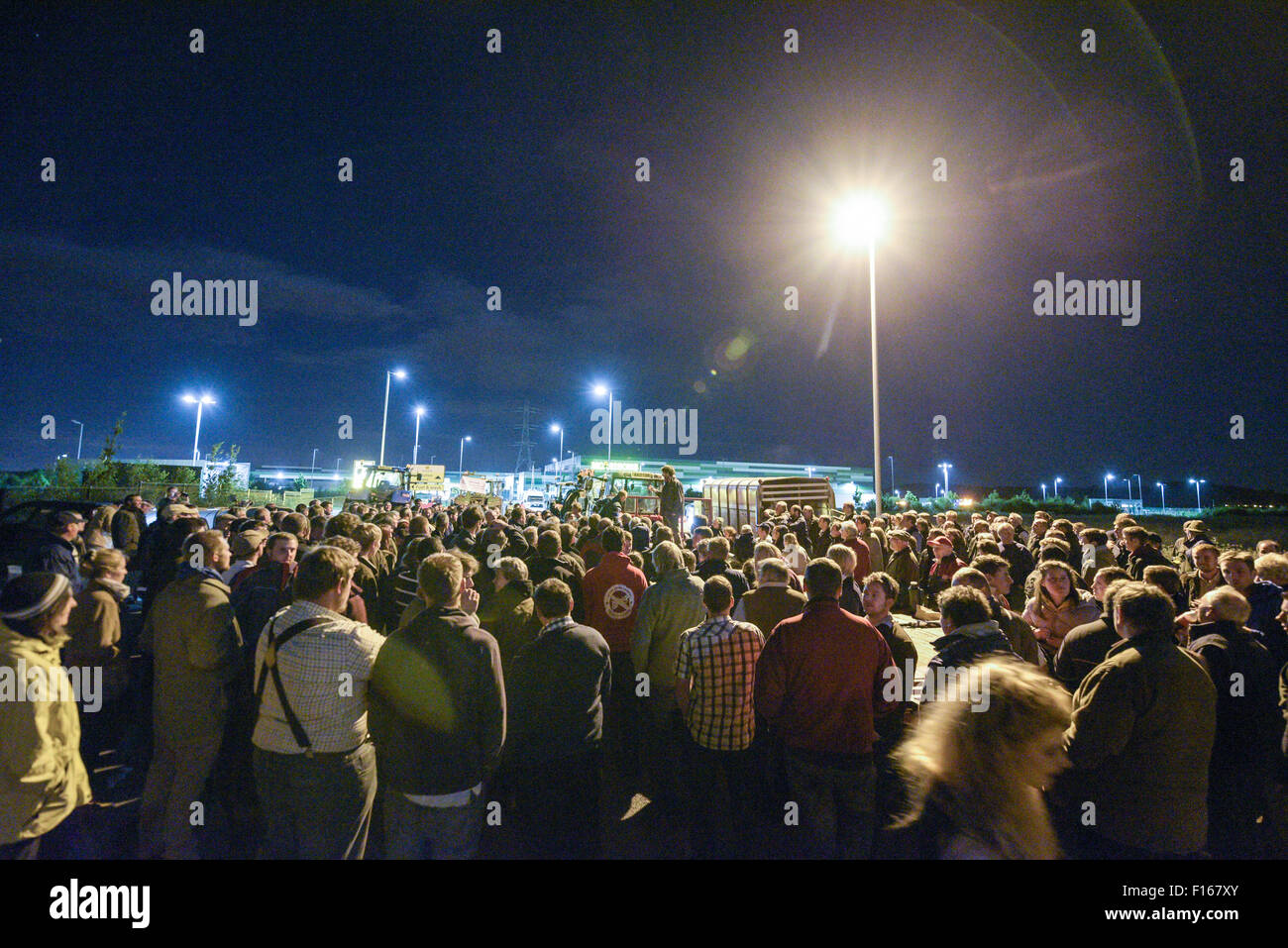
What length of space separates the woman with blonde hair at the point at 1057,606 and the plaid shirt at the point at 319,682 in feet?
16.9

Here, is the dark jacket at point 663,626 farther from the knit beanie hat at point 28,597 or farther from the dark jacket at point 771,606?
the knit beanie hat at point 28,597

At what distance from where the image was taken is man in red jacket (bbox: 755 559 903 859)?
140 inches

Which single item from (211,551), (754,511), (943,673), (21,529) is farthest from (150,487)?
(943,673)

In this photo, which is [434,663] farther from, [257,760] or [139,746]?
[139,746]

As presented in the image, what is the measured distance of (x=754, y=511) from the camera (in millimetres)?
20203

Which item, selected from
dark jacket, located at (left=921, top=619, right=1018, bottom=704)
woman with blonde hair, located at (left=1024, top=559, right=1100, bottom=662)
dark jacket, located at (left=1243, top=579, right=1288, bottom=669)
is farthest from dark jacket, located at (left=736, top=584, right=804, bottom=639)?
dark jacket, located at (left=1243, top=579, right=1288, bottom=669)

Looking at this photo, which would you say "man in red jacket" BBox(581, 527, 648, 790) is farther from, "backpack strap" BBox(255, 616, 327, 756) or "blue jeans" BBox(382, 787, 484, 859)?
"backpack strap" BBox(255, 616, 327, 756)

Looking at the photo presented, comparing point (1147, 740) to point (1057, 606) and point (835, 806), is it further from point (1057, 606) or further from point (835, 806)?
point (1057, 606)

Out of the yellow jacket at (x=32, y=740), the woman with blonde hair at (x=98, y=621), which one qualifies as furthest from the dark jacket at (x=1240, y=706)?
the woman with blonde hair at (x=98, y=621)

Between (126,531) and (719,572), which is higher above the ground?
(126,531)

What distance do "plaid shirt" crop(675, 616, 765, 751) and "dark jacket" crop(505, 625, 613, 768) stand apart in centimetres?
76

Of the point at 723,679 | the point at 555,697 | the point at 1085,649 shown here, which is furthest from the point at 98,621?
the point at 1085,649

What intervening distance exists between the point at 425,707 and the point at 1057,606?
16.6 ft

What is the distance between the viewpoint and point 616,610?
575 centimetres
